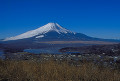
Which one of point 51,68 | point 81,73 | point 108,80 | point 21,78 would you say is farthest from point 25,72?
point 108,80

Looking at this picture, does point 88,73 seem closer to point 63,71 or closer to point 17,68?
point 63,71

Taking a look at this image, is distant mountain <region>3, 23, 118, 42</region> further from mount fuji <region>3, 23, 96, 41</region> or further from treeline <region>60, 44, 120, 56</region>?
treeline <region>60, 44, 120, 56</region>

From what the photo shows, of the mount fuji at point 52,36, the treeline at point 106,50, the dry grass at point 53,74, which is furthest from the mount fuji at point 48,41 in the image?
the dry grass at point 53,74

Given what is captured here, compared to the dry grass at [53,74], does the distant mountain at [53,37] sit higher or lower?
higher

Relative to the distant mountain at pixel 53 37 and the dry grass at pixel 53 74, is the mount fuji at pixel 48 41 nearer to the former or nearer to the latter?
the distant mountain at pixel 53 37

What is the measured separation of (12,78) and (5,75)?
334 millimetres

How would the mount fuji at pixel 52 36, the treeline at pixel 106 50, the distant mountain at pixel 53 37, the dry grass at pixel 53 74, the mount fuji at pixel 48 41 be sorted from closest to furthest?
the dry grass at pixel 53 74, the treeline at pixel 106 50, the mount fuji at pixel 48 41, the distant mountain at pixel 53 37, the mount fuji at pixel 52 36

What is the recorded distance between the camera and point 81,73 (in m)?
4.54

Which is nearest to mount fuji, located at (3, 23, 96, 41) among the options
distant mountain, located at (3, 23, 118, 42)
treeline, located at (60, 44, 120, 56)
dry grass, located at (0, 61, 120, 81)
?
distant mountain, located at (3, 23, 118, 42)

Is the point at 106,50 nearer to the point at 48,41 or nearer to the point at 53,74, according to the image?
the point at 53,74

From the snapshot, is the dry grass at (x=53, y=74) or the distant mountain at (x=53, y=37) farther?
the distant mountain at (x=53, y=37)

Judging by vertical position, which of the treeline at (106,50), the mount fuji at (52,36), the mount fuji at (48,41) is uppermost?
the mount fuji at (52,36)

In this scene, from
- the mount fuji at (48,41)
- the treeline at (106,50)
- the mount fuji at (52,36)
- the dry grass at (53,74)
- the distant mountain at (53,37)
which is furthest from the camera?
the mount fuji at (52,36)

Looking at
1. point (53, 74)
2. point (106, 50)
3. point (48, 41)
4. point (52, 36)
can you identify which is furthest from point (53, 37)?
point (53, 74)
